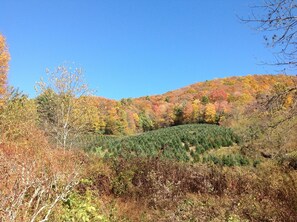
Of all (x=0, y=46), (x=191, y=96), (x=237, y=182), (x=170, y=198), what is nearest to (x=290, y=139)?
(x=237, y=182)

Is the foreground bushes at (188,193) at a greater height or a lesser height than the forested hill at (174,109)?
lesser

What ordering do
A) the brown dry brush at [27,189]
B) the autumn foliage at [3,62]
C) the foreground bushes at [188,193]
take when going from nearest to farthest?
1. the brown dry brush at [27,189]
2. the foreground bushes at [188,193]
3. the autumn foliage at [3,62]

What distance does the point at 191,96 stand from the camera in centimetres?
7362

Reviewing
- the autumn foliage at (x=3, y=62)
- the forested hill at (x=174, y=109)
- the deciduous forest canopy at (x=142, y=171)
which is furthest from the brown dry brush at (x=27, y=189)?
the forested hill at (x=174, y=109)

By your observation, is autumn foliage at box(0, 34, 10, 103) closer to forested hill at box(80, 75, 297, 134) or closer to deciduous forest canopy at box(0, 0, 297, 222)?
deciduous forest canopy at box(0, 0, 297, 222)

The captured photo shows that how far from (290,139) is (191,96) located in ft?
192

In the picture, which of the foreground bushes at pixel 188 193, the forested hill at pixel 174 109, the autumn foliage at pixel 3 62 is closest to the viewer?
the foreground bushes at pixel 188 193

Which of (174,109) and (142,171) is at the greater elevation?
→ (174,109)

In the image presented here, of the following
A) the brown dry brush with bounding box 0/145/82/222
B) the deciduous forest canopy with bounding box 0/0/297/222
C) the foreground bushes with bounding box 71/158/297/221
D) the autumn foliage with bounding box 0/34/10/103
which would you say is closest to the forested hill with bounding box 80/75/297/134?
the autumn foliage with bounding box 0/34/10/103

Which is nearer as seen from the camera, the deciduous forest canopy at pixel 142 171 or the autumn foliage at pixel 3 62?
the deciduous forest canopy at pixel 142 171

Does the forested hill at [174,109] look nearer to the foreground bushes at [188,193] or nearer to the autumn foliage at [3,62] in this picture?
the autumn foliage at [3,62]

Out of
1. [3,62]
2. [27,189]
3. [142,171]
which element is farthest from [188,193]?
[3,62]

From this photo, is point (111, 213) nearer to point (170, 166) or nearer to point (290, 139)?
point (170, 166)

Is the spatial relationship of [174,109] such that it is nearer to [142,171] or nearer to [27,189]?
[142,171]
